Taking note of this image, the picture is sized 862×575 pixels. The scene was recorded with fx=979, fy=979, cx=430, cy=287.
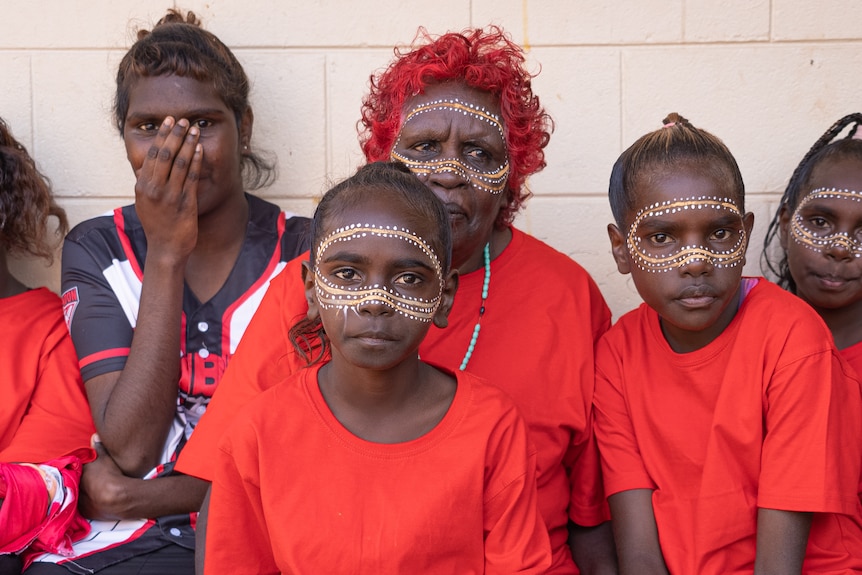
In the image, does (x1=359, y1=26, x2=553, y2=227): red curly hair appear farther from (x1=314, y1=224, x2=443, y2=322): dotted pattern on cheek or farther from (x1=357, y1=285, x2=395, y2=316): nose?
(x1=357, y1=285, x2=395, y2=316): nose

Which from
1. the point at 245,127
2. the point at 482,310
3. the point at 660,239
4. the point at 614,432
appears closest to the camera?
the point at 660,239

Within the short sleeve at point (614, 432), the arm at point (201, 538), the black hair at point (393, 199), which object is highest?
the black hair at point (393, 199)

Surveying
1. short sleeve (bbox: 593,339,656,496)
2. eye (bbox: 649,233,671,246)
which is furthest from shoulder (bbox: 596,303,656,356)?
eye (bbox: 649,233,671,246)

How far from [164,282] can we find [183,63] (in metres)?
0.66

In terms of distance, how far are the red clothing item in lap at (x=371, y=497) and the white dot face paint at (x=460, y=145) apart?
2.05 feet

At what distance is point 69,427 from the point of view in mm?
2770

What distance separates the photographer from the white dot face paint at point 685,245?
2273 millimetres

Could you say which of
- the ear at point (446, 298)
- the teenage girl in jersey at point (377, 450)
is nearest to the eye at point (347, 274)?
the teenage girl in jersey at point (377, 450)

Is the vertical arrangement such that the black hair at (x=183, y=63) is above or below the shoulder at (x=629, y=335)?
above

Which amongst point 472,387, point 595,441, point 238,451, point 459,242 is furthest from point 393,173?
point 595,441

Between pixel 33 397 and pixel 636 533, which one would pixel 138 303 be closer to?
pixel 33 397

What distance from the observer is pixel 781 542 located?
212 cm

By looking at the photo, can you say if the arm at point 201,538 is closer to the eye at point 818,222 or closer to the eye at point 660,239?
the eye at point 660,239

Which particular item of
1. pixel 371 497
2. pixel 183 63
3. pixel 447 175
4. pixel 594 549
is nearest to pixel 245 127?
pixel 183 63
